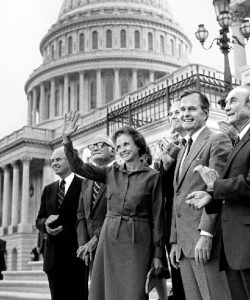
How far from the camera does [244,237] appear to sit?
386 centimetres

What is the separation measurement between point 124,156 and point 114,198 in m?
0.44

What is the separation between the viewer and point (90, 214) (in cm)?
588

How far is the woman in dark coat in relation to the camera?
466 centimetres

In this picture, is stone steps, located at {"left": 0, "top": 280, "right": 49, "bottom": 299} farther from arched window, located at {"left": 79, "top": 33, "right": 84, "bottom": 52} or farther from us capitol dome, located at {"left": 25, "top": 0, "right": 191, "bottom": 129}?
arched window, located at {"left": 79, "top": 33, "right": 84, "bottom": 52}

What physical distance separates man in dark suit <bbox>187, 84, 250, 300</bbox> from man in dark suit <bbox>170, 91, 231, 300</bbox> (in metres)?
0.19

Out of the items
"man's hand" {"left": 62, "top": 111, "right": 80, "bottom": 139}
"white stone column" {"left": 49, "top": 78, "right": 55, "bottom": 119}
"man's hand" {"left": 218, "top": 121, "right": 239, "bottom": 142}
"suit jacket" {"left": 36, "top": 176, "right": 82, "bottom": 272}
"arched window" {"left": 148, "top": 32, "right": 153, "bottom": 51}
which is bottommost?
"suit jacket" {"left": 36, "top": 176, "right": 82, "bottom": 272}

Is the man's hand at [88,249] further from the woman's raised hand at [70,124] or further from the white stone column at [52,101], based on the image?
the white stone column at [52,101]

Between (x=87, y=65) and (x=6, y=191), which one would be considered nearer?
(x=6, y=191)

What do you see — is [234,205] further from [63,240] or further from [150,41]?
[150,41]

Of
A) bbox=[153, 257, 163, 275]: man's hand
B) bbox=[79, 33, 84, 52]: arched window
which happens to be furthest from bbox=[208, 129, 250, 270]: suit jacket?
bbox=[79, 33, 84, 52]: arched window

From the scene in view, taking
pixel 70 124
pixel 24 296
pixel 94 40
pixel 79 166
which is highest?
pixel 94 40

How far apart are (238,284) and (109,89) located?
205ft

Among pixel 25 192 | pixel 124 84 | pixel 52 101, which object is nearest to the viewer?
pixel 25 192

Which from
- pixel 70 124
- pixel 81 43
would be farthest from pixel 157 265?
pixel 81 43
